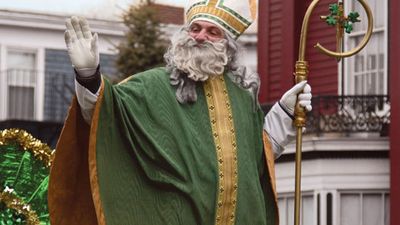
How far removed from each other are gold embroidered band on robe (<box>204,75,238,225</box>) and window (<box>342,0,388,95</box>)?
522 inches

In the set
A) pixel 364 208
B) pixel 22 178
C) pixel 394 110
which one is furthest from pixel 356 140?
pixel 22 178

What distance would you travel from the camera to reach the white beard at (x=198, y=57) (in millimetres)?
10422

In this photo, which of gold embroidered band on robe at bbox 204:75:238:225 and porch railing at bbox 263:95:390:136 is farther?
porch railing at bbox 263:95:390:136

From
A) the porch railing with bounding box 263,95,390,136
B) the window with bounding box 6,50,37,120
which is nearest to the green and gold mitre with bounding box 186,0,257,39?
the porch railing with bounding box 263,95,390,136

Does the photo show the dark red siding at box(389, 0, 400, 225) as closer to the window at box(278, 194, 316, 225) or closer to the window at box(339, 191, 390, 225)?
the window at box(339, 191, 390, 225)

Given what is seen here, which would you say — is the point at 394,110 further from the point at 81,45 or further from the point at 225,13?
the point at 81,45

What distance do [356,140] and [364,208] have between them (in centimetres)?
95

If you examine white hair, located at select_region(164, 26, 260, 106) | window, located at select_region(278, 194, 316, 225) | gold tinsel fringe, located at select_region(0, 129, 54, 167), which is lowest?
window, located at select_region(278, 194, 316, 225)

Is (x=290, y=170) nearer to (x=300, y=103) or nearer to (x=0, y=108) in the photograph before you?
(x=0, y=108)

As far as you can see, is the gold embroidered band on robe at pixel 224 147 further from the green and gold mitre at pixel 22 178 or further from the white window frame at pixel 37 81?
the white window frame at pixel 37 81

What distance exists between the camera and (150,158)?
10164 mm

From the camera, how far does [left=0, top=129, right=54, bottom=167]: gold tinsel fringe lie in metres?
11.7

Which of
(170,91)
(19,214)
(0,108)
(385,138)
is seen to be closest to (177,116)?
(170,91)

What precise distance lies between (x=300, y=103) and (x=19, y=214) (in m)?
1.98
